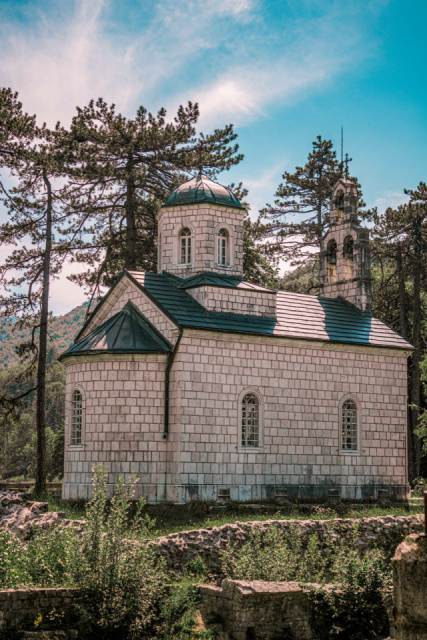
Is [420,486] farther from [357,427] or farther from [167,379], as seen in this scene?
[167,379]

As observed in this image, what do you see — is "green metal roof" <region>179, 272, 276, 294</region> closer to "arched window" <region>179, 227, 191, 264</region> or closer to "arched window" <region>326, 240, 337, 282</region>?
"arched window" <region>179, 227, 191, 264</region>

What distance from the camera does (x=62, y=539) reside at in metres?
12.0

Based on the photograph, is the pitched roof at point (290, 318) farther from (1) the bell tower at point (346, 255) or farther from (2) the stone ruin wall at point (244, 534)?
(2) the stone ruin wall at point (244, 534)

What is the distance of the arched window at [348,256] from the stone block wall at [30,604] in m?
18.6

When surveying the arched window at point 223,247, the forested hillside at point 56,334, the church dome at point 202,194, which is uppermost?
the forested hillside at point 56,334

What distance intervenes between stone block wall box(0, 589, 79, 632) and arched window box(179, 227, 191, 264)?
1419cm

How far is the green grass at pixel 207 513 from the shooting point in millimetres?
16672

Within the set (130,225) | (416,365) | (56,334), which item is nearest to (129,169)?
(130,225)

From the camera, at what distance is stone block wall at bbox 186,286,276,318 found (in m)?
21.3

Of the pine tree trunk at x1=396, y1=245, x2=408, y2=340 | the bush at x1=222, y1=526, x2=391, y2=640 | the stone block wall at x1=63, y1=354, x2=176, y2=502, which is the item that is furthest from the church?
the pine tree trunk at x1=396, y1=245, x2=408, y2=340

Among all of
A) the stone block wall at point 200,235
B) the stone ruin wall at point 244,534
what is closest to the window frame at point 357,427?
the stone block wall at point 200,235

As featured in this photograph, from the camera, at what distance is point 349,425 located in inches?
905

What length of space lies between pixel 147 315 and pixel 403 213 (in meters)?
16.6

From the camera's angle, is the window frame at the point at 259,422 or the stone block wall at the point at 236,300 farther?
the stone block wall at the point at 236,300
